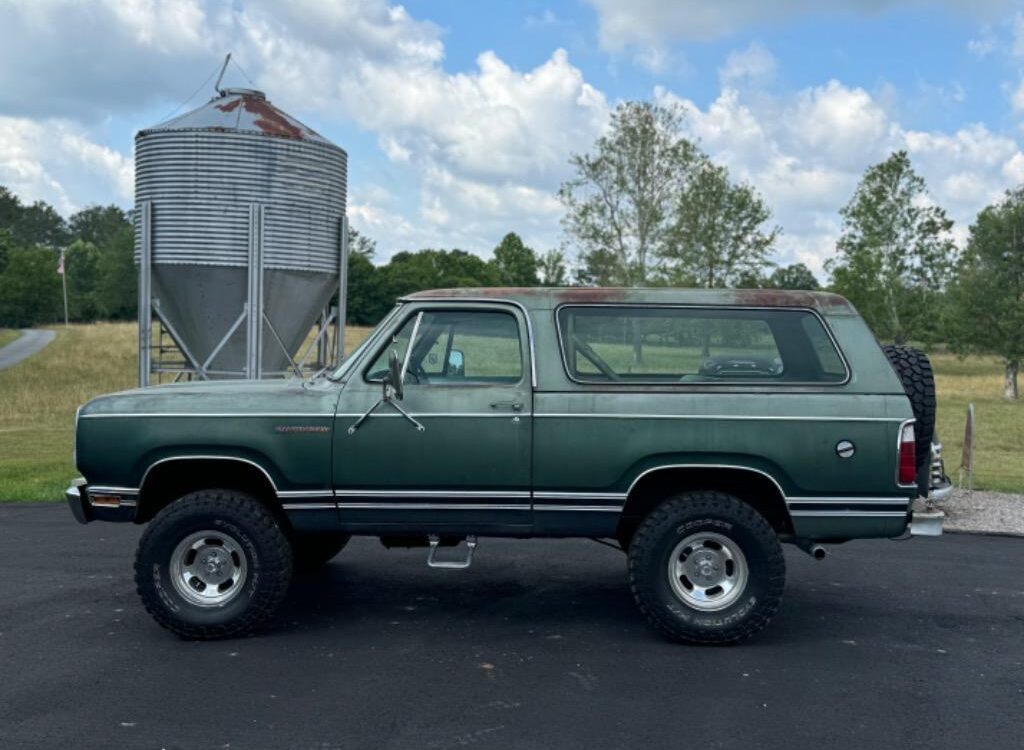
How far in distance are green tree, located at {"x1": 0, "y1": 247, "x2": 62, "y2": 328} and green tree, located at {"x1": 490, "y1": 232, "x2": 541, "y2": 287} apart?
34.4m

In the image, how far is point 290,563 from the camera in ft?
19.8

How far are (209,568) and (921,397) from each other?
460 cm

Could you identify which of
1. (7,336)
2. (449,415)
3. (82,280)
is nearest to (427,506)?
(449,415)

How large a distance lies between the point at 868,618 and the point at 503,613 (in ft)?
7.56

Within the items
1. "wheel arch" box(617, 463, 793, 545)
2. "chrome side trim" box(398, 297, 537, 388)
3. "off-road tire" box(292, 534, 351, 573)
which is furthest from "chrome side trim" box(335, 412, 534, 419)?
"off-road tire" box(292, 534, 351, 573)

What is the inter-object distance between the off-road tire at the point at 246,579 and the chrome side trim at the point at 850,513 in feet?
9.77

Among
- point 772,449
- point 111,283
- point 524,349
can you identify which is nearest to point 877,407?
point 772,449

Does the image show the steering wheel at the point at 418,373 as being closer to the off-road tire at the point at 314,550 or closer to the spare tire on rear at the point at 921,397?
the off-road tire at the point at 314,550

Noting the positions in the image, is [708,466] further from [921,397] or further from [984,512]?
[984,512]

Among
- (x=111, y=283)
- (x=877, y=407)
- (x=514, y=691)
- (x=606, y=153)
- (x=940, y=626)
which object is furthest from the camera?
(x=111, y=283)

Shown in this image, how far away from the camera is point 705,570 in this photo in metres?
6.00

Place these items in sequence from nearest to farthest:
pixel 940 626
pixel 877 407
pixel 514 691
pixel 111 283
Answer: pixel 514 691
pixel 877 407
pixel 940 626
pixel 111 283

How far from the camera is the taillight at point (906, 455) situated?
19.0 feet

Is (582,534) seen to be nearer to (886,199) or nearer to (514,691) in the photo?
(514,691)
